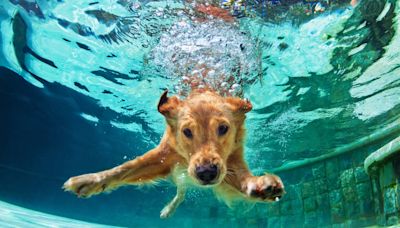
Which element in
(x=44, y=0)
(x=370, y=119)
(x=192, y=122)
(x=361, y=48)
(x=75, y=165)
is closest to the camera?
(x=192, y=122)

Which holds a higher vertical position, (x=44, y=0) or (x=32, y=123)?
(x=32, y=123)

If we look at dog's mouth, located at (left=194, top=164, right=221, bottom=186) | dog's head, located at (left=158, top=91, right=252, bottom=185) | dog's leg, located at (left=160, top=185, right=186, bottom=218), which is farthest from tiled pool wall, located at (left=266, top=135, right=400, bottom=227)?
dog's mouth, located at (left=194, top=164, right=221, bottom=186)

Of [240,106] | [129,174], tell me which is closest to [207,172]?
[129,174]

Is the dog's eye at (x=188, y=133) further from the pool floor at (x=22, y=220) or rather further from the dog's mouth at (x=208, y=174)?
the pool floor at (x=22, y=220)

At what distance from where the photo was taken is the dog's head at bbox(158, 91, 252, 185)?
3877 millimetres

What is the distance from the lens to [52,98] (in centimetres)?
1814

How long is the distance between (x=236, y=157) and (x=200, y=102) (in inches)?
39.0

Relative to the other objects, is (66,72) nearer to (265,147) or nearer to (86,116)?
(86,116)

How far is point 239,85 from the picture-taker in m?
10.4

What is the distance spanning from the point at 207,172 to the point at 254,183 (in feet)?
1.77

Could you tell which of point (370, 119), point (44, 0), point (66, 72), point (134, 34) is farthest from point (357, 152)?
point (44, 0)

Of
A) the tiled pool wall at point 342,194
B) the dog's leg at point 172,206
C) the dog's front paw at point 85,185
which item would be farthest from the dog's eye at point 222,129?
the tiled pool wall at point 342,194

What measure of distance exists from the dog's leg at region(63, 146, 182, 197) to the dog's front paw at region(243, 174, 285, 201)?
1.67 meters

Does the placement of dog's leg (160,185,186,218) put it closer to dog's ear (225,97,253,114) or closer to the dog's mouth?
dog's ear (225,97,253,114)
